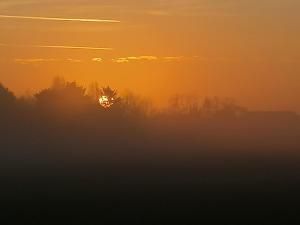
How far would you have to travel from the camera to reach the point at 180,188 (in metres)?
97.9

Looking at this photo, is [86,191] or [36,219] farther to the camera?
[86,191]

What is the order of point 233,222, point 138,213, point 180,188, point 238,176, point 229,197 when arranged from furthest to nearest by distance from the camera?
point 238,176 < point 180,188 < point 229,197 < point 138,213 < point 233,222

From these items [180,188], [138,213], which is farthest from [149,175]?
[138,213]

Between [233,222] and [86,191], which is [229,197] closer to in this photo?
[86,191]

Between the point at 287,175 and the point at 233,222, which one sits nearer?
the point at 233,222

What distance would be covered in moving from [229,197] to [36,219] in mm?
26040

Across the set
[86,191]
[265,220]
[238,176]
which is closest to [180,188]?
[86,191]

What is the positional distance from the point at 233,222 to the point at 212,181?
169ft

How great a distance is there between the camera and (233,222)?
60938 millimetres

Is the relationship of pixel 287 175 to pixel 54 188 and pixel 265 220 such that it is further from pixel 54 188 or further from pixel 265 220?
pixel 265 220

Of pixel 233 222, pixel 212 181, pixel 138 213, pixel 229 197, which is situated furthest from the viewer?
pixel 212 181

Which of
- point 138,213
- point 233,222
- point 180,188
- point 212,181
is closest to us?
point 233,222

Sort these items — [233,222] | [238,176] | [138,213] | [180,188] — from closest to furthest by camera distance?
[233,222]
[138,213]
[180,188]
[238,176]

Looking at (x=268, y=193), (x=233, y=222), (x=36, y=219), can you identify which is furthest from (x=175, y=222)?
(x=268, y=193)
